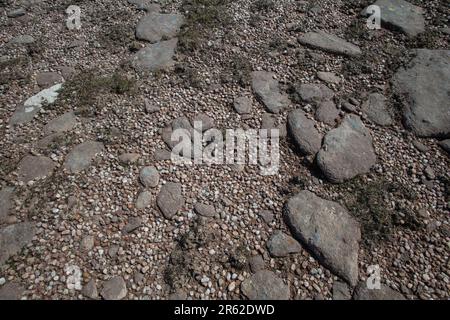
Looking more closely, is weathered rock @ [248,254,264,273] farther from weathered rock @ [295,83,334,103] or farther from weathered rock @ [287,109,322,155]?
weathered rock @ [295,83,334,103]

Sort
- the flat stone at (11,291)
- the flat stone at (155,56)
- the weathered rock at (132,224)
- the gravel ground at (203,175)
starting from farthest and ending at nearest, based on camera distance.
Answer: the flat stone at (155,56)
the weathered rock at (132,224)
the gravel ground at (203,175)
the flat stone at (11,291)

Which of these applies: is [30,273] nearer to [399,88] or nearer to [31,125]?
[31,125]

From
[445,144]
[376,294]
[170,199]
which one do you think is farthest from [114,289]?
[445,144]

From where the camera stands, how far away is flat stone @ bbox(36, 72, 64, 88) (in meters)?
4.96

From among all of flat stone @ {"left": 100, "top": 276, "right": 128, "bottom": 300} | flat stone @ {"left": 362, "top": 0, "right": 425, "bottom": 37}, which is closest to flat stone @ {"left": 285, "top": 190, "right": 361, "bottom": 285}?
flat stone @ {"left": 100, "top": 276, "right": 128, "bottom": 300}

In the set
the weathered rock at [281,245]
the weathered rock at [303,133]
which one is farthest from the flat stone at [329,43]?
the weathered rock at [281,245]

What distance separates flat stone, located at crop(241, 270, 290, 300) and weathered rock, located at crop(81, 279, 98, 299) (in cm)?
137

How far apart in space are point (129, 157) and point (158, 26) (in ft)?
8.98

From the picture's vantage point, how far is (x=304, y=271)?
10.8ft

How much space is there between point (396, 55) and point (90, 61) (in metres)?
4.75

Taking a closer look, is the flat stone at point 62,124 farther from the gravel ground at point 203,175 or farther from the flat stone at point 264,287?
the flat stone at point 264,287

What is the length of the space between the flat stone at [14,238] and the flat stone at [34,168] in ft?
2.00

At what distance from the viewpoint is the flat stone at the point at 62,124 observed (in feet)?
14.2
